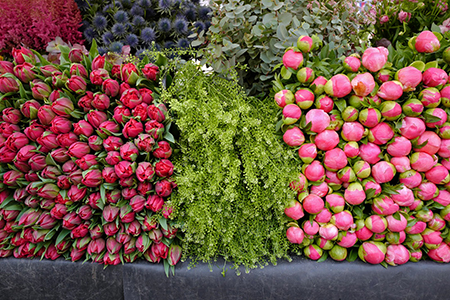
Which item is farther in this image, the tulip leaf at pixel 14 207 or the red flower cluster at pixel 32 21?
the red flower cluster at pixel 32 21

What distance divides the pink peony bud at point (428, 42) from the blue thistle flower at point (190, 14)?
93 centimetres

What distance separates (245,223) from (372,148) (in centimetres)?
44

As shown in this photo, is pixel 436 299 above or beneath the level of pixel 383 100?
beneath

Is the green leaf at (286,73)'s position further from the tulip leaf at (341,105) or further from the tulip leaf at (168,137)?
the tulip leaf at (168,137)

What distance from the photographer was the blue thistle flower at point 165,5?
46.8 inches

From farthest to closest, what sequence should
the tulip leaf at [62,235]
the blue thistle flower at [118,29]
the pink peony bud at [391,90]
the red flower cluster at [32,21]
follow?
the blue thistle flower at [118,29]
the red flower cluster at [32,21]
the tulip leaf at [62,235]
the pink peony bud at [391,90]

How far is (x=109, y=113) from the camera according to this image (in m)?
0.77

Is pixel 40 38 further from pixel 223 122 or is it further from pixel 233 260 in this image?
pixel 233 260

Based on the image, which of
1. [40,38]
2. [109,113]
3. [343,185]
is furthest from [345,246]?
[40,38]

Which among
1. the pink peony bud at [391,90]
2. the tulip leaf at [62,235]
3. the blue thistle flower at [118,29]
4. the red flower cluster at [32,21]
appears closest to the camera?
the pink peony bud at [391,90]

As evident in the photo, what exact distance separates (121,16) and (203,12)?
1.23 ft

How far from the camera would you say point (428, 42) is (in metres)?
0.72

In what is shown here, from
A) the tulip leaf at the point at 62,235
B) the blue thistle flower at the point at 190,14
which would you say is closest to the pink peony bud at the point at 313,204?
the tulip leaf at the point at 62,235

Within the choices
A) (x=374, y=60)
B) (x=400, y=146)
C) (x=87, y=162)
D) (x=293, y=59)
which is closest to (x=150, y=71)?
(x=87, y=162)
